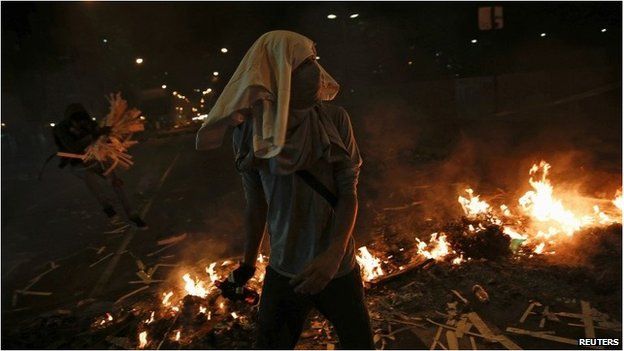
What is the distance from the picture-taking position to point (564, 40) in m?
19.3

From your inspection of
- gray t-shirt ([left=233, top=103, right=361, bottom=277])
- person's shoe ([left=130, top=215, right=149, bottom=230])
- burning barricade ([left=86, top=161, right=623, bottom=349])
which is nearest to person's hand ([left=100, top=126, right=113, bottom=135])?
person's shoe ([left=130, top=215, right=149, bottom=230])

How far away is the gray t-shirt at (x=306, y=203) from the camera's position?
7.80 ft

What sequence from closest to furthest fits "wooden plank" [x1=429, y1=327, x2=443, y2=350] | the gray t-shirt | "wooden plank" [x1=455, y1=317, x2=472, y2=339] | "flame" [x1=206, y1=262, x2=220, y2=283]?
the gray t-shirt, "wooden plank" [x1=429, y1=327, x2=443, y2=350], "wooden plank" [x1=455, y1=317, x2=472, y2=339], "flame" [x1=206, y1=262, x2=220, y2=283]

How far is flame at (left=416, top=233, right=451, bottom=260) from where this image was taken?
5.99 m

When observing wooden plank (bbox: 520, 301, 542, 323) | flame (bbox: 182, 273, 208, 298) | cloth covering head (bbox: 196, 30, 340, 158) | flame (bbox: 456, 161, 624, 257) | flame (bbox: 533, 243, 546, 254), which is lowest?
wooden plank (bbox: 520, 301, 542, 323)

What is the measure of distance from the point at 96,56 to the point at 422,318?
34912 mm

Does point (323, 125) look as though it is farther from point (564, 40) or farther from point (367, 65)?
point (367, 65)

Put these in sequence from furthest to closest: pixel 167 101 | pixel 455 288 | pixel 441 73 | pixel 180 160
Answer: pixel 167 101
pixel 441 73
pixel 180 160
pixel 455 288

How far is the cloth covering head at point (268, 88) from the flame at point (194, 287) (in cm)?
393

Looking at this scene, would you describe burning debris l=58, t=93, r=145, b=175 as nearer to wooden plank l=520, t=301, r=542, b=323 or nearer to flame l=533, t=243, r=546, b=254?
wooden plank l=520, t=301, r=542, b=323

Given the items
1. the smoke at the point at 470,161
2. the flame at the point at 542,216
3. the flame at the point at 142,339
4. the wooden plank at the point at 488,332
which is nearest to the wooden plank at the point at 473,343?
the wooden plank at the point at 488,332

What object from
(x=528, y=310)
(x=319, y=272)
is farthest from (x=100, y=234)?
(x=528, y=310)

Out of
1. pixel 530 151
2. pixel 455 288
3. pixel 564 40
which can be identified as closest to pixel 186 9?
pixel 564 40

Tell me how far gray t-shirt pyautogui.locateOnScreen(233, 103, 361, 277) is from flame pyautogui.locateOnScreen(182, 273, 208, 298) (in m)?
3.53
